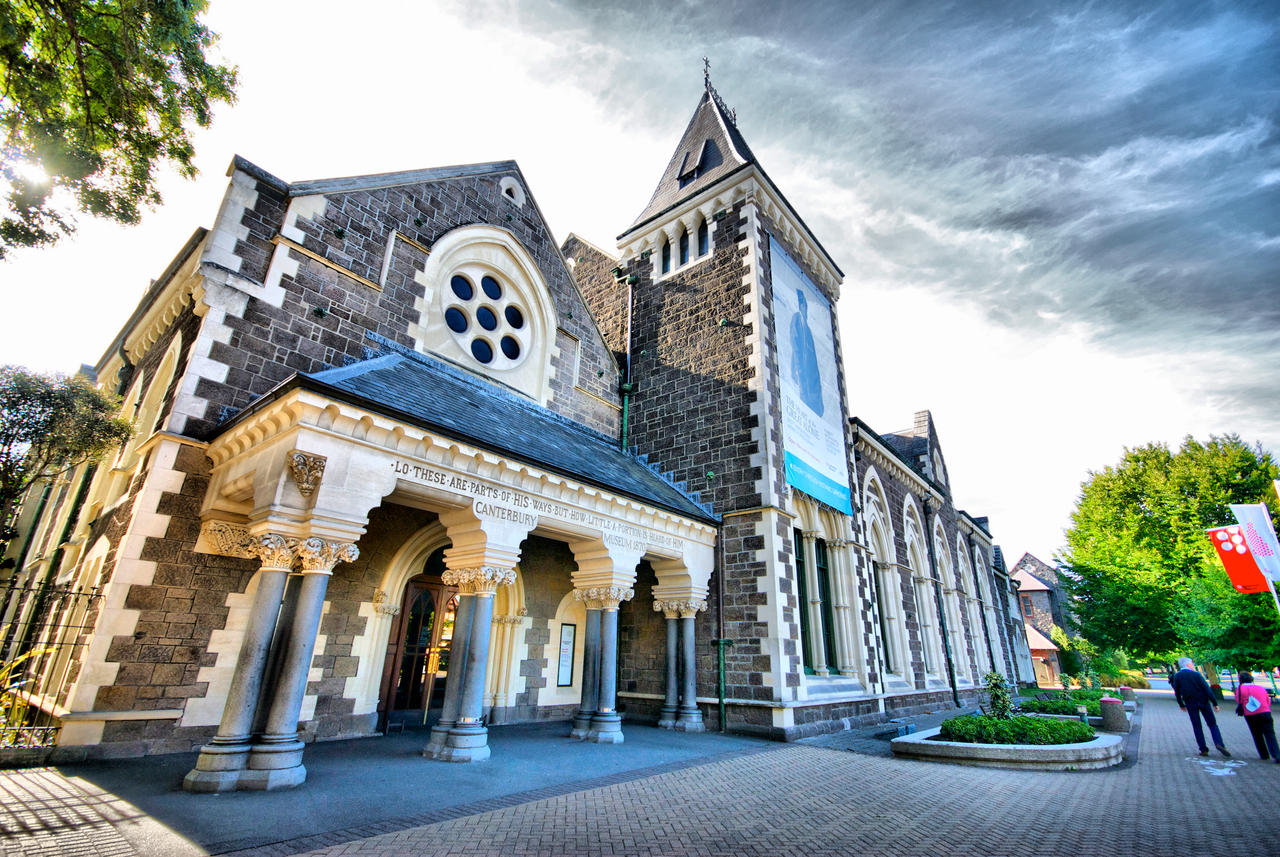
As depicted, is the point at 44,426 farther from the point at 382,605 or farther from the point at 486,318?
the point at 486,318

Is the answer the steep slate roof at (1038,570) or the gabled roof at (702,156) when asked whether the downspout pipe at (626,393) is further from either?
the steep slate roof at (1038,570)

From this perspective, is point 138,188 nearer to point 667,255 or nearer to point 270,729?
point 270,729

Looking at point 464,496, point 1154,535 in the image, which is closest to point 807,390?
point 464,496

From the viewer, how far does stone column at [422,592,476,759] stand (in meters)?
7.79

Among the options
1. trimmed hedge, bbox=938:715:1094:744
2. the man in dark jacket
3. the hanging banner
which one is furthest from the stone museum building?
the hanging banner

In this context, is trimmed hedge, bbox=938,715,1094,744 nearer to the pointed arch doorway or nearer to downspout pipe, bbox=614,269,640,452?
the pointed arch doorway

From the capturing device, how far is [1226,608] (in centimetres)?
2028

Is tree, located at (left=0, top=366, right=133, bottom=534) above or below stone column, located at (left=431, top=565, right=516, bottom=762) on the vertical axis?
above

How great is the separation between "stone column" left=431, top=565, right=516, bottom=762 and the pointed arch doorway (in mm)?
2152

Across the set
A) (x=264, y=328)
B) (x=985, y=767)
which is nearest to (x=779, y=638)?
(x=985, y=767)

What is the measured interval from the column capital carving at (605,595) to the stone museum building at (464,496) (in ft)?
0.18

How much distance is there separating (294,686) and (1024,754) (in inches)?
424

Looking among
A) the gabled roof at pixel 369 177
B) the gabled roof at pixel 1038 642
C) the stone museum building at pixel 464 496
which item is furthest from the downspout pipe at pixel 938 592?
the gabled roof at pixel 1038 642

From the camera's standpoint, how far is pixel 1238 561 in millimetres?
14578
